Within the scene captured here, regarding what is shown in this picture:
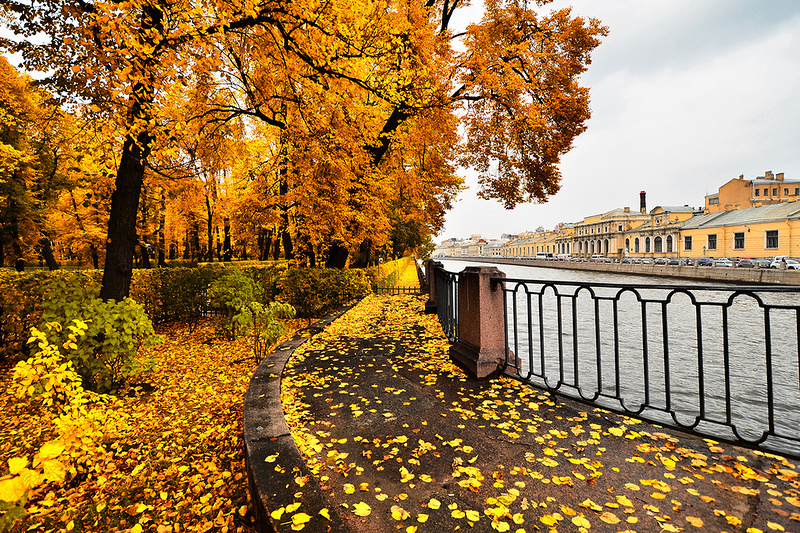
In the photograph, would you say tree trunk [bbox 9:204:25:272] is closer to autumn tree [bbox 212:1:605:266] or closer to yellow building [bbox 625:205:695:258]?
autumn tree [bbox 212:1:605:266]

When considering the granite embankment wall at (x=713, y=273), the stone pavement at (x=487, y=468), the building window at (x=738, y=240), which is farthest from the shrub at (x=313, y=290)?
the building window at (x=738, y=240)

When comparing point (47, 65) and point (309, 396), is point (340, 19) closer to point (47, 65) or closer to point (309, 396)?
point (47, 65)

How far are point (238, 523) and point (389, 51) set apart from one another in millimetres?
11178

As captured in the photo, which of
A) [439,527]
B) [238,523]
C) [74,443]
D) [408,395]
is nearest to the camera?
[439,527]

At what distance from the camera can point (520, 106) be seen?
12.3m

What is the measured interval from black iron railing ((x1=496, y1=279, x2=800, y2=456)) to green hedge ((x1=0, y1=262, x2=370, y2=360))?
595 centimetres

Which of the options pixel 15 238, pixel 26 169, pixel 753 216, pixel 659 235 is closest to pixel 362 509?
pixel 26 169

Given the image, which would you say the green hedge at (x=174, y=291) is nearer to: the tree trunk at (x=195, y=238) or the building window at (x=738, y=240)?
the tree trunk at (x=195, y=238)

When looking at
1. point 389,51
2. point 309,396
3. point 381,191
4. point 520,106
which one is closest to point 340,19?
point 389,51

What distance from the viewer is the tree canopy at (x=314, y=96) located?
6102mm

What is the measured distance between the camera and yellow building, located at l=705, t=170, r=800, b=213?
2520 inches

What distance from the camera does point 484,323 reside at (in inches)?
189

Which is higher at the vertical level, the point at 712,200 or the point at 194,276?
the point at 712,200

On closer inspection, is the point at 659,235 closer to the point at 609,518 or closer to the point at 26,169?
the point at 609,518
